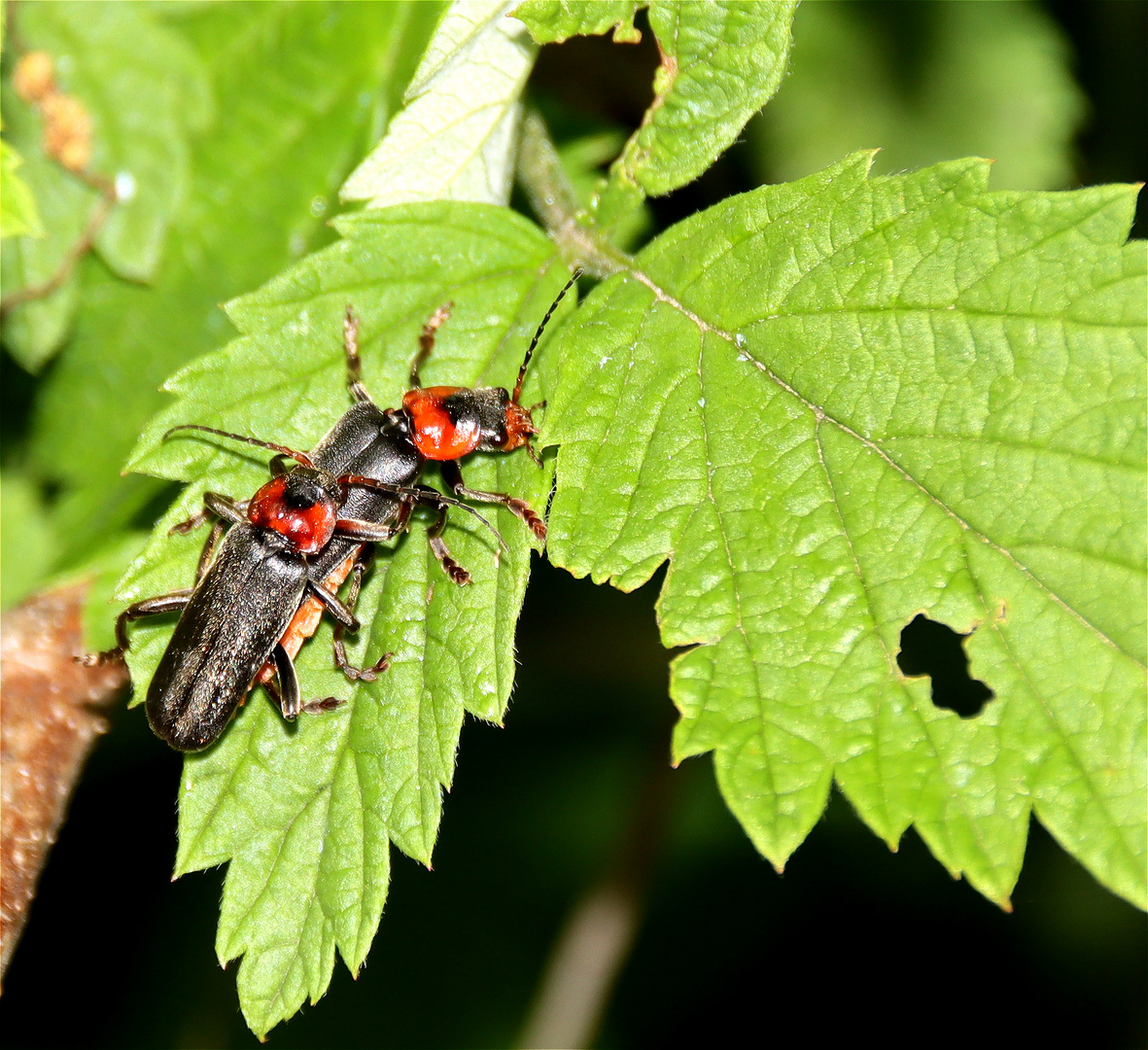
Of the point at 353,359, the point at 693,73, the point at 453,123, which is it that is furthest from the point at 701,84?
the point at 353,359

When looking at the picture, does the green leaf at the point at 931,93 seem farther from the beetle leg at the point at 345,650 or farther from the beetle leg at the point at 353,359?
the beetle leg at the point at 345,650

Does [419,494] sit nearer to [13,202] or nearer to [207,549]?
[207,549]

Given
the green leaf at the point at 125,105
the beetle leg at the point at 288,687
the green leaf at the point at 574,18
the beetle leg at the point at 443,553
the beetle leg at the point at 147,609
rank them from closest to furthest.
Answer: the green leaf at the point at 574,18 < the beetle leg at the point at 443,553 < the beetle leg at the point at 288,687 < the beetle leg at the point at 147,609 < the green leaf at the point at 125,105

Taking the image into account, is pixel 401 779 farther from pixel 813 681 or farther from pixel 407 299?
pixel 407 299

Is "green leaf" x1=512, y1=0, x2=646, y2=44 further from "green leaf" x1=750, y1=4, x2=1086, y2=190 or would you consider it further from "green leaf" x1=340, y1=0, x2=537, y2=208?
"green leaf" x1=750, y1=4, x2=1086, y2=190

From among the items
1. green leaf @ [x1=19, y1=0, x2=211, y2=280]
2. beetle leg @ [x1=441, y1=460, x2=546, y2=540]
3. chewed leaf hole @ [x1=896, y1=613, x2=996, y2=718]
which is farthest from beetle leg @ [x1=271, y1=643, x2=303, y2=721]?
chewed leaf hole @ [x1=896, y1=613, x2=996, y2=718]

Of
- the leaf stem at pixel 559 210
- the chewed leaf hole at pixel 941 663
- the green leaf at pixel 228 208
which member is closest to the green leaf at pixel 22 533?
the green leaf at pixel 228 208
